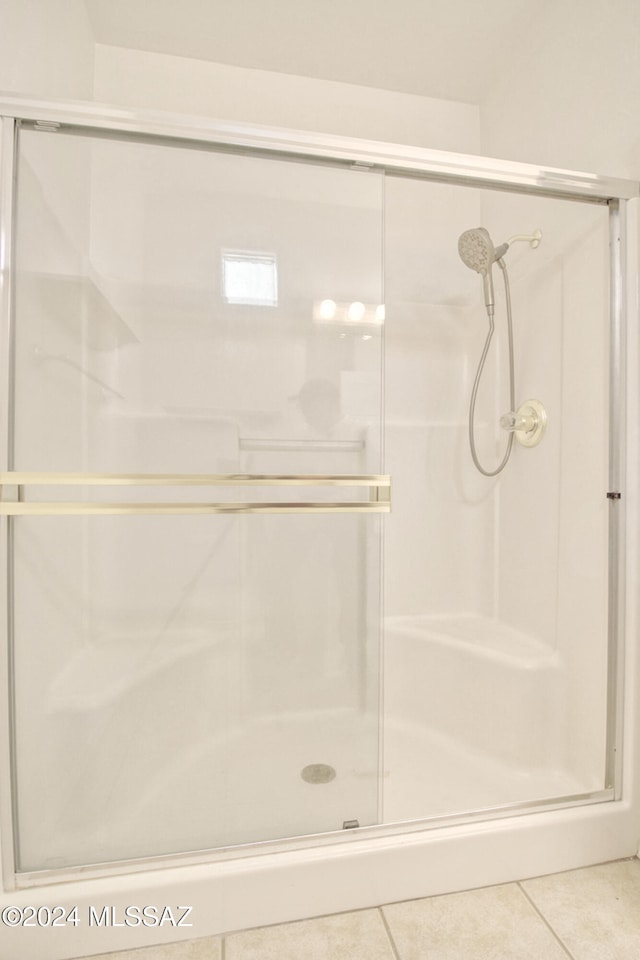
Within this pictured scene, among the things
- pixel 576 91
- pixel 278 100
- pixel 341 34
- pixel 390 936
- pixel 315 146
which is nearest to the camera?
pixel 390 936

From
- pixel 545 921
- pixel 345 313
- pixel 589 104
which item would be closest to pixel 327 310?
pixel 345 313

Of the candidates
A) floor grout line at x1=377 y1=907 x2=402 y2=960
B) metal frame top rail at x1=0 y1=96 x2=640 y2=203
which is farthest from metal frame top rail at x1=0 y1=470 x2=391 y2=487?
floor grout line at x1=377 y1=907 x2=402 y2=960

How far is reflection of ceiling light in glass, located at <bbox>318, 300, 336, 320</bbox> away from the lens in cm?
107

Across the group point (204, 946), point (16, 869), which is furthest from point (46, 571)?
point (204, 946)

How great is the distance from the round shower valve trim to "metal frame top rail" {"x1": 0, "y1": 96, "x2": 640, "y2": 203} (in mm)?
547

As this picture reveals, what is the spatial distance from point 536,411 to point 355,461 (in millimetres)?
661

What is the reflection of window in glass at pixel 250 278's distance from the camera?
1035 mm

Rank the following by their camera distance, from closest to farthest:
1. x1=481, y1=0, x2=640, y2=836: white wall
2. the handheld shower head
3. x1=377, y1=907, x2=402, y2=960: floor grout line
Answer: x1=377, y1=907, x2=402, y2=960: floor grout line → x1=481, y1=0, x2=640, y2=836: white wall → the handheld shower head

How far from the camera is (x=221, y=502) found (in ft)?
3.39

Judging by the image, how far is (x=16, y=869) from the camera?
3.06 feet

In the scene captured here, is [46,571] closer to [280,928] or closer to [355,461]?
[355,461]

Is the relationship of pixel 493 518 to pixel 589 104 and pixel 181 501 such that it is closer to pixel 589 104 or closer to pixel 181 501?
pixel 181 501

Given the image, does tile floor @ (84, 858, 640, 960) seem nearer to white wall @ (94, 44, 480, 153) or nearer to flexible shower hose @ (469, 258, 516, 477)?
flexible shower hose @ (469, 258, 516, 477)

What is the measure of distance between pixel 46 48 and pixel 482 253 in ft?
4.23
